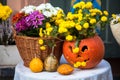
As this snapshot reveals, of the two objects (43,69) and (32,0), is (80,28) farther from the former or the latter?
(32,0)

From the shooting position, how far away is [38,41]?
2.21 m

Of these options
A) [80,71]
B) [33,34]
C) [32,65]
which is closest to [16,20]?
[33,34]

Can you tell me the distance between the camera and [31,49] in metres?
2.26

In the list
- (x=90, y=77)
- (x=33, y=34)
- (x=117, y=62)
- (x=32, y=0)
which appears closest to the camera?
(x=90, y=77)

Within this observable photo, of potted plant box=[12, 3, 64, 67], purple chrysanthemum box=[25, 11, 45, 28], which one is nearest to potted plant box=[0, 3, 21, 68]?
potted plant box=[12, 3, 64, 67]

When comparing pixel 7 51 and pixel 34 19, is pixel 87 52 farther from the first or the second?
pixel 7 51

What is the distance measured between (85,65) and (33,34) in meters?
0.39

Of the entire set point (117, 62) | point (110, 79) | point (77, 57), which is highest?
point (77, 57)

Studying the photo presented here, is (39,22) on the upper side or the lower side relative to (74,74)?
upper

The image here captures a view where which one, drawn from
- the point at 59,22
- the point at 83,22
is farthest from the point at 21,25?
the point at 83,22

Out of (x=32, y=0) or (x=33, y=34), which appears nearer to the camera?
(x=33, y=34)

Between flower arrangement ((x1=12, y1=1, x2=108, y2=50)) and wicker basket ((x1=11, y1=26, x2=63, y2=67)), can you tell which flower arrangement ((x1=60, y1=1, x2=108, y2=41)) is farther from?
wicker basket ((x1=11, y1=26, x2=63, y2=67))

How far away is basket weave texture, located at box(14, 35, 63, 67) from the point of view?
224 cm

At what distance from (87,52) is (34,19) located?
394mm
